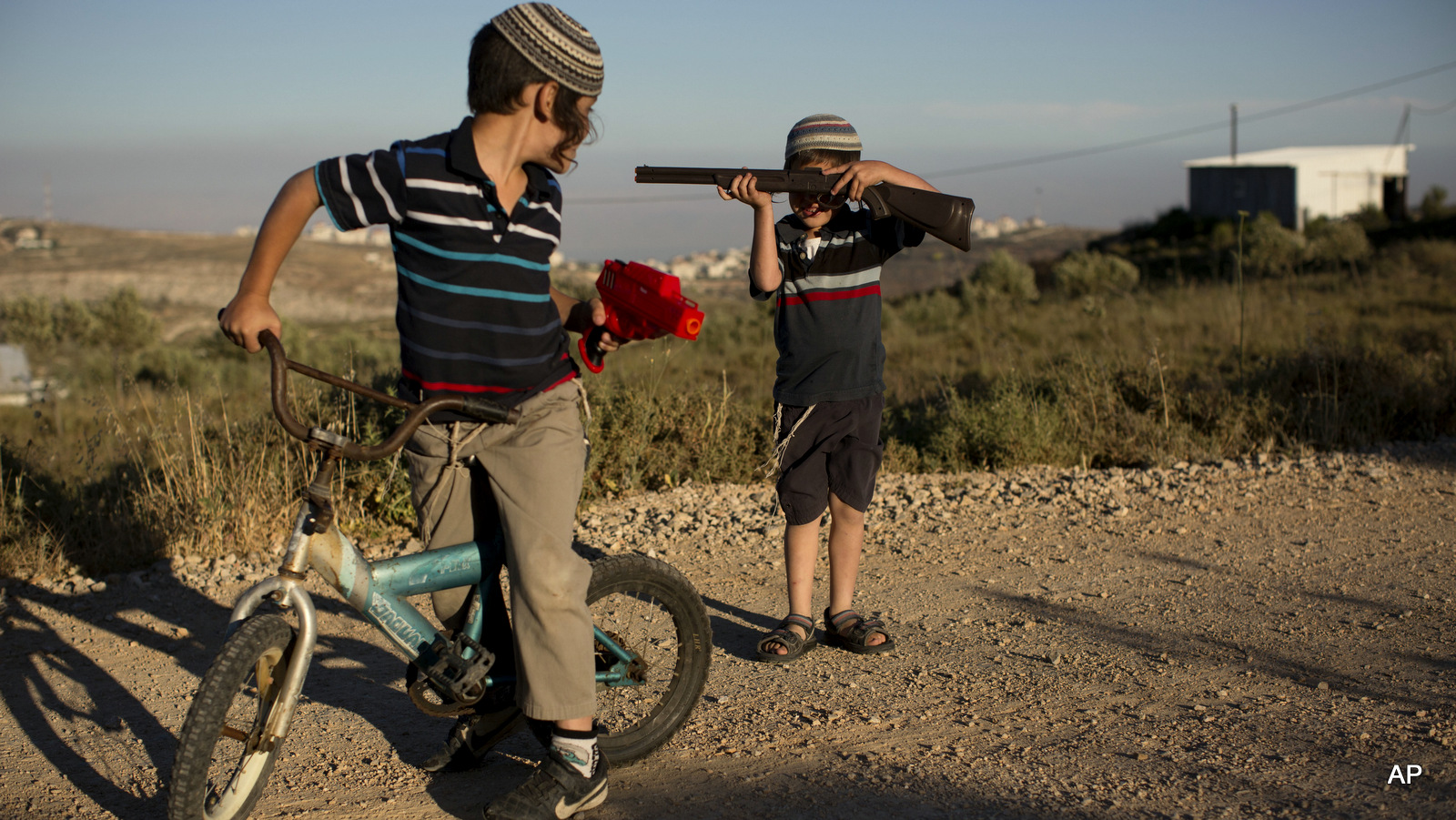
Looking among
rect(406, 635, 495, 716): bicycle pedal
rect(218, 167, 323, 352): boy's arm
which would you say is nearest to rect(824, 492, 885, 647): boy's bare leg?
rect(406, 635, 495, 716): bicycle pedal

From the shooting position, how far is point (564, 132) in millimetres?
2428

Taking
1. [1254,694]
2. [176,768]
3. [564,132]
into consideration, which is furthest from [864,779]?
[564,132]

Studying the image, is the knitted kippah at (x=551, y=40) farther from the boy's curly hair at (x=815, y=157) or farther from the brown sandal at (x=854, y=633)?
the brown sandal at (x=854, y=633)

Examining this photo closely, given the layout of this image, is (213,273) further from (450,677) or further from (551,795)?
(551,795)

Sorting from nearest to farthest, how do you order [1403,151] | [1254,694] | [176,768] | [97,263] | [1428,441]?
[176,768] → [1254,694] → [1428,441] → [1403,151] → [97,263]

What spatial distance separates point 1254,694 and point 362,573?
9.46ft

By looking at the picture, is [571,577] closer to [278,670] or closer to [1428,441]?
[278,670]

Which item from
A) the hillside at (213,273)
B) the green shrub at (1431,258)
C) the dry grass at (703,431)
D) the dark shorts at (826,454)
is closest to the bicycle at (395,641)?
the dark shorts at (826,454)

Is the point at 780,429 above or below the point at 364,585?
above

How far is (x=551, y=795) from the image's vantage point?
2.55 m

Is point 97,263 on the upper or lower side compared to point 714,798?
upper

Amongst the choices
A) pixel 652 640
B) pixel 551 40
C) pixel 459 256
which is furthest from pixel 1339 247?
pixel 459 256

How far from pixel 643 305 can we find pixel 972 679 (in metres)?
1.97

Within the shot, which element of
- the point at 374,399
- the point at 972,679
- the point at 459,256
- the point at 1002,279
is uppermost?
the point at 459,256
